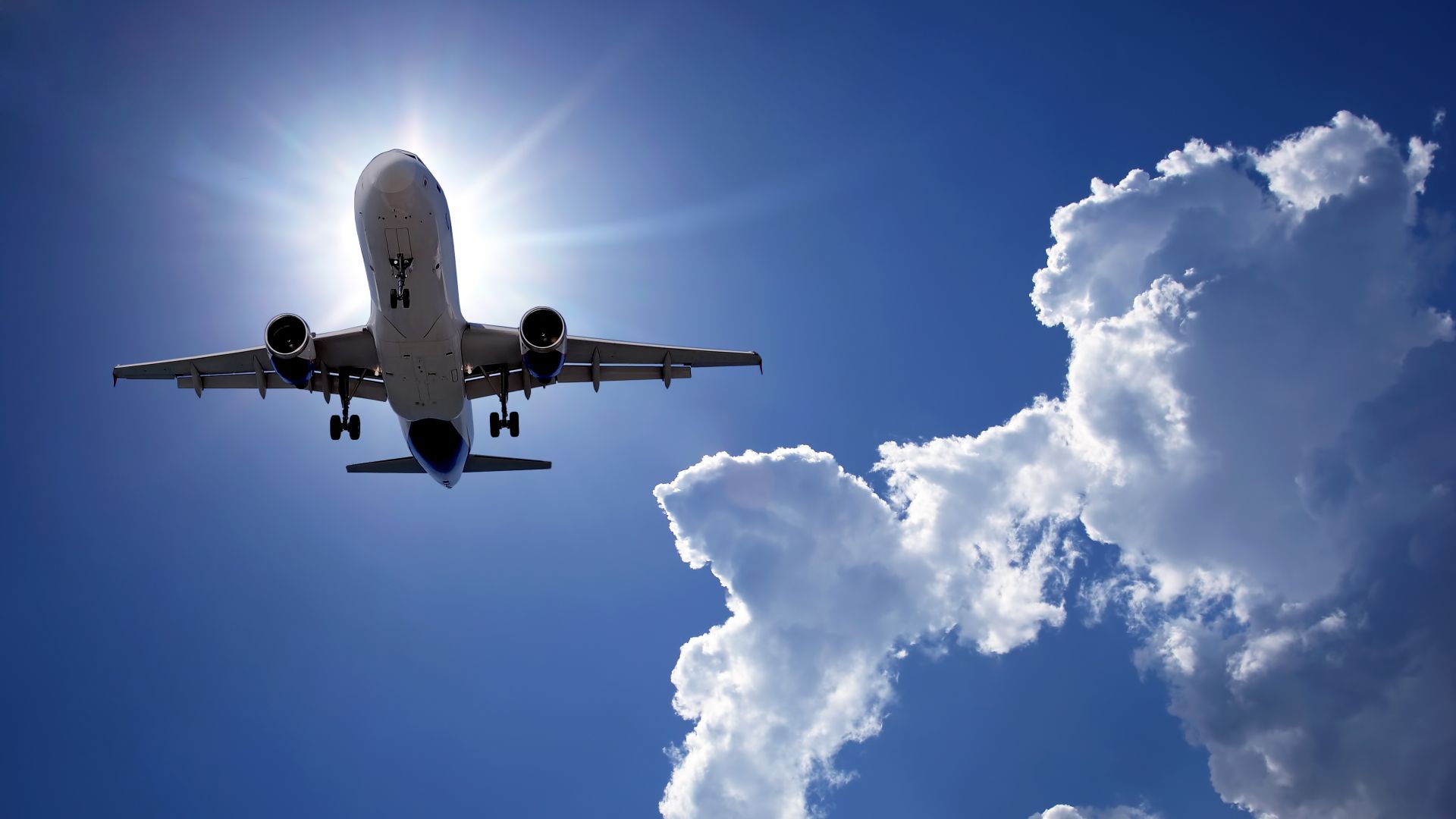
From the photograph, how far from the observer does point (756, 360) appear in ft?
108

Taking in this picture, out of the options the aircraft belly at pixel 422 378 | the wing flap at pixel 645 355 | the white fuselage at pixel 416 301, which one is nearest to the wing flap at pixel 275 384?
the white fuselage at pixel 416 301

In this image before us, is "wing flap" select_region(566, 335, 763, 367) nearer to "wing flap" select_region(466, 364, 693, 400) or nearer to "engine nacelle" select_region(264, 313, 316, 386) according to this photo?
"wing flap" select_region(466, 364, 693, 400)

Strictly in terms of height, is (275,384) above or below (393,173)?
above

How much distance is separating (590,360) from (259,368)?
445 inches

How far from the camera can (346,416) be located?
32.8m

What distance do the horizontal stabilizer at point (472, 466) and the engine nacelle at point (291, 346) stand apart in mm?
8980

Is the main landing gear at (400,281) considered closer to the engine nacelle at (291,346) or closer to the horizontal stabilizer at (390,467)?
the engine nacelle at (291,346)

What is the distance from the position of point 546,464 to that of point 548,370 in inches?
367

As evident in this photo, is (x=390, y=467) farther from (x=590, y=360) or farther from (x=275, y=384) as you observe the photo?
(x=590, y=360)

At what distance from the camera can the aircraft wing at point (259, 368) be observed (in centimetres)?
3089

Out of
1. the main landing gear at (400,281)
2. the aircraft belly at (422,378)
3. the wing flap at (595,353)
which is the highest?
the wing flap at (595,353)

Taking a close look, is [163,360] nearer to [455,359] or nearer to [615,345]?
[455,359]

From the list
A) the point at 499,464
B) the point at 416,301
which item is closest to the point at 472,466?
the point at 499,464

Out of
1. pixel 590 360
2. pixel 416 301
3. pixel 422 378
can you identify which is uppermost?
pixel 590 360
